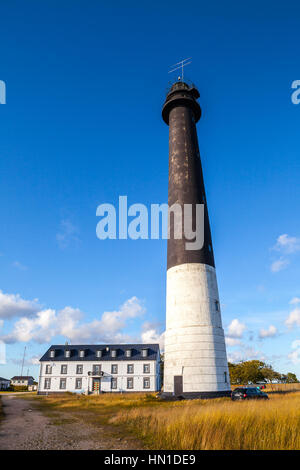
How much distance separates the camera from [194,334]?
19.9m

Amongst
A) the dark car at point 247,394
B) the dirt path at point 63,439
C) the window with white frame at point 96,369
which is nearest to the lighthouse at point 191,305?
the dark car at point 247,394

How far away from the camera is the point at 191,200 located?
23.4 m

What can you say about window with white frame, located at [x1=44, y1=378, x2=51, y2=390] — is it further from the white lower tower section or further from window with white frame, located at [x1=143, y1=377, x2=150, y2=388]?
the white lower tower section

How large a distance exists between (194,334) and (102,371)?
104 ft

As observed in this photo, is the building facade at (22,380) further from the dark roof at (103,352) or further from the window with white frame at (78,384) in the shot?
the window with white frame at (78,384)

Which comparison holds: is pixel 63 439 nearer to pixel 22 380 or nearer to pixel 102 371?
pixel 102 371

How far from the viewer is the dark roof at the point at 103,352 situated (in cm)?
4711

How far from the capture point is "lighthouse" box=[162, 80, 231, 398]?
19359mm

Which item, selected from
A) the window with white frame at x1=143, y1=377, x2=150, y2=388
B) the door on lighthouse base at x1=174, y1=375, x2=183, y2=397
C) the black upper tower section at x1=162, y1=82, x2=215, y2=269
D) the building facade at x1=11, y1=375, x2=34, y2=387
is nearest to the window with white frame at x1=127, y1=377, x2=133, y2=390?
the window with white frame at x1=143, y1=377, x2=150, y2=388

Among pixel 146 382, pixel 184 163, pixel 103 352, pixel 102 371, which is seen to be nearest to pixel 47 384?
pixel 102 371
